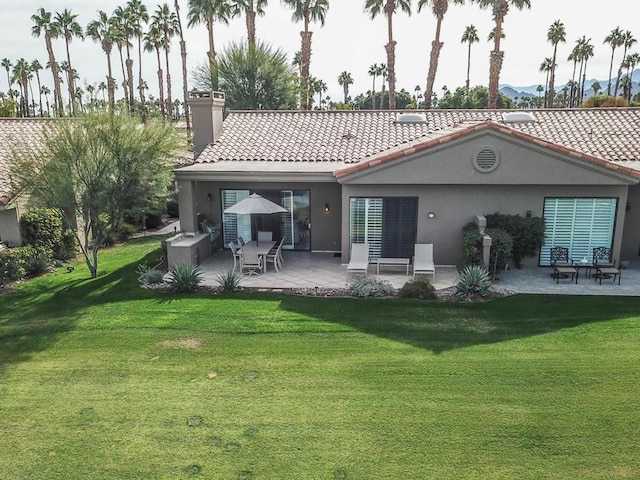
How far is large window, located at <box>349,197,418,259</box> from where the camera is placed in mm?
18219

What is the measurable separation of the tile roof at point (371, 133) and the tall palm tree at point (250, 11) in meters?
18.7

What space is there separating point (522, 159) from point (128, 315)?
44.2ft

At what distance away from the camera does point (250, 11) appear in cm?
4556

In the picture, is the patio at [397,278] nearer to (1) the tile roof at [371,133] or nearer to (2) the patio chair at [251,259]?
(2) the patio chair at [251,259]

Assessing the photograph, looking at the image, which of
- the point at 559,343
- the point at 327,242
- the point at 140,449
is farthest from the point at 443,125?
the point at 140,449

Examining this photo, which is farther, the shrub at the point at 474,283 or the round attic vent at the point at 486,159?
the round attic vent at the point at 486,159

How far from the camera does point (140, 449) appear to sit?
8383 millimetres

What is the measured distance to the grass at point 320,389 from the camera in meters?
8.05

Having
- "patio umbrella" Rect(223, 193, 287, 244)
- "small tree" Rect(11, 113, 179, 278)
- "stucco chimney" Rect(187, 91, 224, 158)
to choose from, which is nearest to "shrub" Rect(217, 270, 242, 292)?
"patio umbrella" Rect(223, 193, 287, 244)

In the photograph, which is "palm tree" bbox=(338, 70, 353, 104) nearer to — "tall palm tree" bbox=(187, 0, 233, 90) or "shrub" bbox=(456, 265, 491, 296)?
"tall palm tree" bbox=(187, 0, 233, 90)

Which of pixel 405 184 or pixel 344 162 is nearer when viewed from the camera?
pixel 405 184

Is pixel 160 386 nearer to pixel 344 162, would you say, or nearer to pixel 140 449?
pixel 140 449

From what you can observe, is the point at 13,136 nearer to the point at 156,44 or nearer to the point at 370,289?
the point at 370,289

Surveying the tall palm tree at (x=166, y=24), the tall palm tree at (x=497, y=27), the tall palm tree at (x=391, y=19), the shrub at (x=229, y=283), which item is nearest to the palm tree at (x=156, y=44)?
the tall palm tree at (x=166, y=24)
